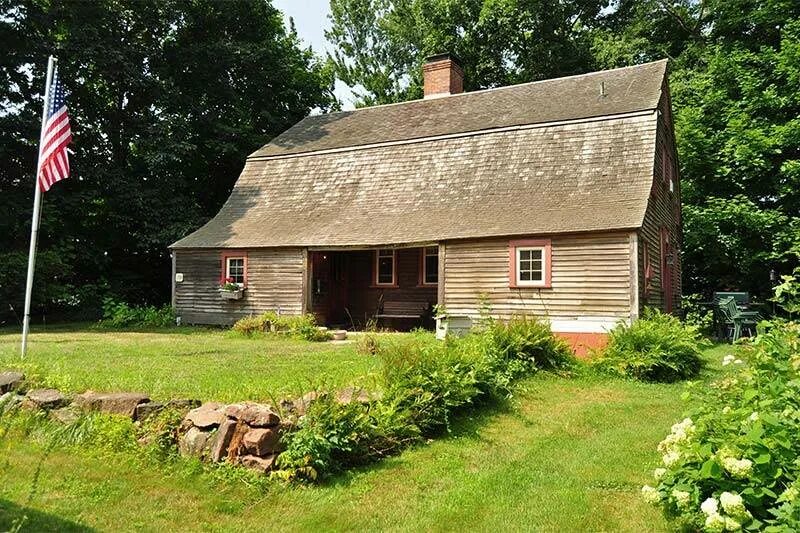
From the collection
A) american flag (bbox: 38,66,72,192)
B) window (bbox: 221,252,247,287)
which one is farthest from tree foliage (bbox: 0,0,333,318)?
american flag (bbox: 38,66,72,192)

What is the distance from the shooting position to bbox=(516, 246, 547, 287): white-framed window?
1395 centimetres

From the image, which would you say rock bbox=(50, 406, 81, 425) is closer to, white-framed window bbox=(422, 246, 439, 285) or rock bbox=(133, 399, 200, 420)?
rock bbox=(133, 399, 200, 420)

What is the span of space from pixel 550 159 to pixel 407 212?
164 inches

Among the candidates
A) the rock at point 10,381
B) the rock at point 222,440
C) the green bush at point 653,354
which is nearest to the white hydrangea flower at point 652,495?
the rock at point 222,440

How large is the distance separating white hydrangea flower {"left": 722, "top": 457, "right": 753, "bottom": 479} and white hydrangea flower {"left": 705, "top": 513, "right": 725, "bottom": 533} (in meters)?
0.27

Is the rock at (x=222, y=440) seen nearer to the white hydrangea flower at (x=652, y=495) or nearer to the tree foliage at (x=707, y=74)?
the white hydrangea flower at (x=652, y=495)

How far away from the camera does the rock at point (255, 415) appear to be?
17.6 ft

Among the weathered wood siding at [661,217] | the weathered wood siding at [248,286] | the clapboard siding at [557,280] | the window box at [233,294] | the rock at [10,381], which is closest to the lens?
the rock at [10,381]

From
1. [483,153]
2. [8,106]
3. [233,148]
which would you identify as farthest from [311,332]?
[8,106]

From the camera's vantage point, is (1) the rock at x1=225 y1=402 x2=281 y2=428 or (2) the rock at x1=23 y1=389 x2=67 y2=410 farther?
(2) the rock at x1=23 y1=389 x2=67 y2=410

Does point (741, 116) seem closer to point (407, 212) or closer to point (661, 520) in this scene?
point (407, 212)

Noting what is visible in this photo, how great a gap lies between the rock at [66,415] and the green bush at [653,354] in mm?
8011

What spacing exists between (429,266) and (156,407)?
1278 cm

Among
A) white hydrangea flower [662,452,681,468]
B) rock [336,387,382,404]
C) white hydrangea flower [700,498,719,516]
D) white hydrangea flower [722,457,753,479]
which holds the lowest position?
white hydrangea flower [700,498,719,516]
